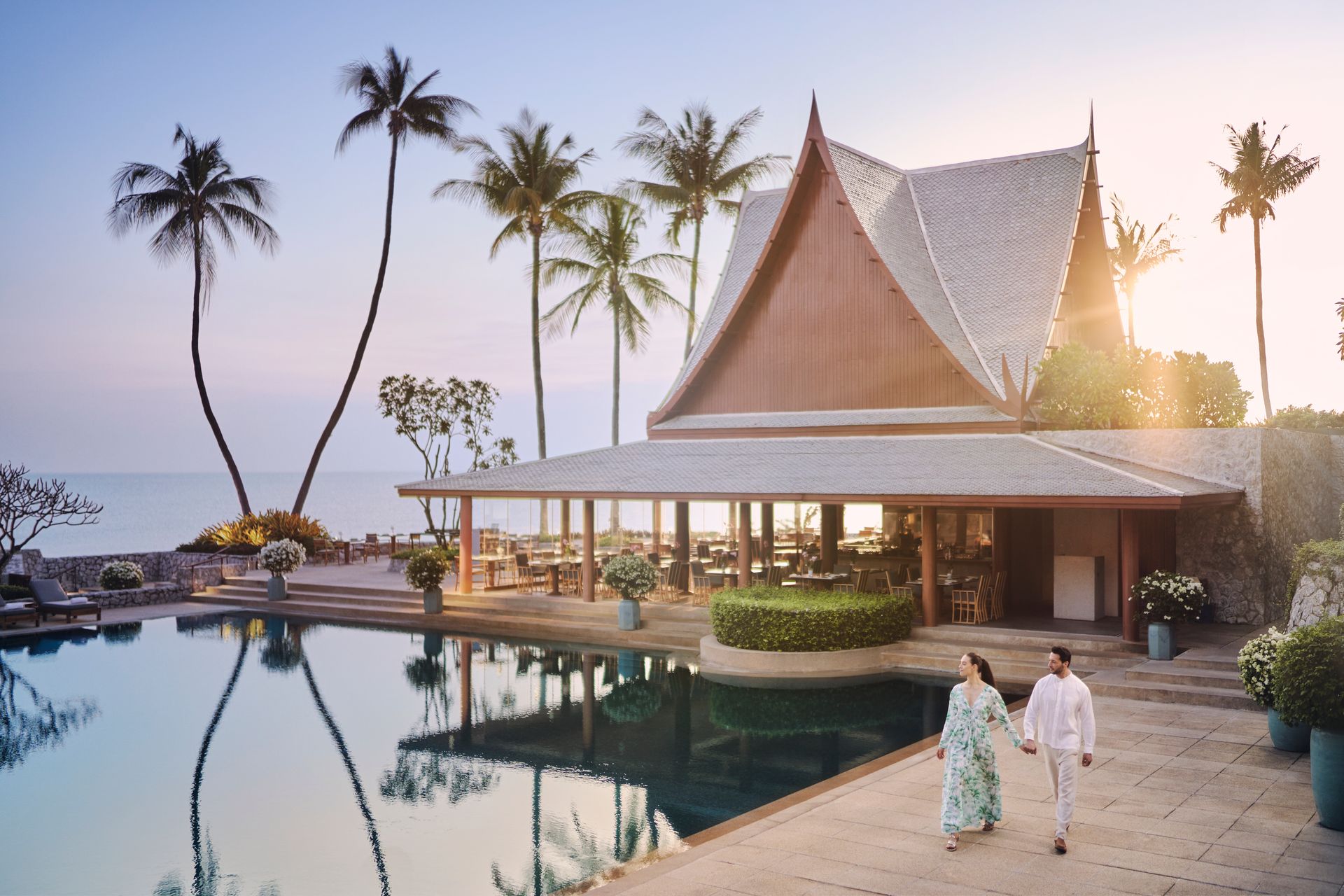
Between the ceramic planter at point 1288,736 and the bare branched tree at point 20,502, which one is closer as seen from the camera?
the ceramic planter at point 1288,736

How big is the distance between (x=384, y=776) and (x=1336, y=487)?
61.9ft

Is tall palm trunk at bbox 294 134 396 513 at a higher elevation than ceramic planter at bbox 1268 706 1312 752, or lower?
higher

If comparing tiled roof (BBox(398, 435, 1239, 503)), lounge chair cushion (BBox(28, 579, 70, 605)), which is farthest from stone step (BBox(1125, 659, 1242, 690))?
lounge chair cushion (BBox(28, 579, 70, 605))

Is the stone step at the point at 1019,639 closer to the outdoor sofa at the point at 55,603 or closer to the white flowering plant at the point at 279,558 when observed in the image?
the white flowering plant at the point at 279,558

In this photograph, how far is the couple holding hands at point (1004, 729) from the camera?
710cm

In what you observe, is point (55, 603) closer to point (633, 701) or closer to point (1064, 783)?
point (633, 701)

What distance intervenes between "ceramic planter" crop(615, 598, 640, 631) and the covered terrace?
1813mm

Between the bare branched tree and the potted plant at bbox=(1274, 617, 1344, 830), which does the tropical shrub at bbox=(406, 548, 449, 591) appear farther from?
the potted plant at bbox=(1274, 617, 1344, 830)

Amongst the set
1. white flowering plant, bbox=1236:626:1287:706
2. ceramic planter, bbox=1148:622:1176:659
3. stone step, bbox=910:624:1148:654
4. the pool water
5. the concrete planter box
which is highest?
white flowering plant, bbox=1236:626:1287:706

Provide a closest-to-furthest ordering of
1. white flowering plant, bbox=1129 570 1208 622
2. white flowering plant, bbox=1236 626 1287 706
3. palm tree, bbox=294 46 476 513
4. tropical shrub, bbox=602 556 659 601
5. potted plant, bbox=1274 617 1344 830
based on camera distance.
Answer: potted plant, bbox=1274 617 1344 830 < white flowering plant, bbox=1236 626 1287 706 < white flowering plant, bbox=1129 570 1208 622 < tropical shrub, bbox=602 556 659 601 < palm tree, bbox=294 46 476 513

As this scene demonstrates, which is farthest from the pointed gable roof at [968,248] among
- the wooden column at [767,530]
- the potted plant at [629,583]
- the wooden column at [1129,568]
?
the potted plant at [629,583]

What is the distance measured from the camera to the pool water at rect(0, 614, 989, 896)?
8258 mm

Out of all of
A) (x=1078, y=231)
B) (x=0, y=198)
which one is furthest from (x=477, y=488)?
(x=0, y=198)

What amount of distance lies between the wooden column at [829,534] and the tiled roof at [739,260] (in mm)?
5003
